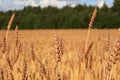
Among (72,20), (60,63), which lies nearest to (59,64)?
(60,63)

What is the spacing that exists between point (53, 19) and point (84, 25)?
18.3ft

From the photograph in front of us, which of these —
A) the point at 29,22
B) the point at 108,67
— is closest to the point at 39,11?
the point at 29,22

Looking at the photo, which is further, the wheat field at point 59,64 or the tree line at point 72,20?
the tree line at point 72,20

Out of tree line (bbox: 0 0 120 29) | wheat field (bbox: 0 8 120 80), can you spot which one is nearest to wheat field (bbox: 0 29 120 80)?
wheat field (bbox: 0 8 120 80)

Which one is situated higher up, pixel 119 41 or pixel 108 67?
pixel 119 41

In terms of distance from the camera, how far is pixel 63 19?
53.5 meters

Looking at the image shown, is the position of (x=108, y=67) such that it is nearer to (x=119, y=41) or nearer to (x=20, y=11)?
(x=119, y=41)

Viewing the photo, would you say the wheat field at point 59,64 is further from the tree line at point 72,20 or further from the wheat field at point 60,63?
the tree line at point 72,20

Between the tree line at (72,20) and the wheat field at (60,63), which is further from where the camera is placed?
the tree line at (72,20)

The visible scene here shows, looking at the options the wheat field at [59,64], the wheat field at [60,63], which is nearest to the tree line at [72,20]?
the wheat field at [59,64]

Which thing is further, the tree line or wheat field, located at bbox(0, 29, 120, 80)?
the tree line

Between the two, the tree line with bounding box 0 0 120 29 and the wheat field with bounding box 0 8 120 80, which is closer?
the wheat field with bounding box 0 8 120 80

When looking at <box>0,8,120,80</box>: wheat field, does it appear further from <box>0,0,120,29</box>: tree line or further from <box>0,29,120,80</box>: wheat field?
<box>0,0,120,29</box>: tree line

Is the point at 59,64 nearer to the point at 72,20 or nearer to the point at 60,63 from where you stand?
the point at 60,63
